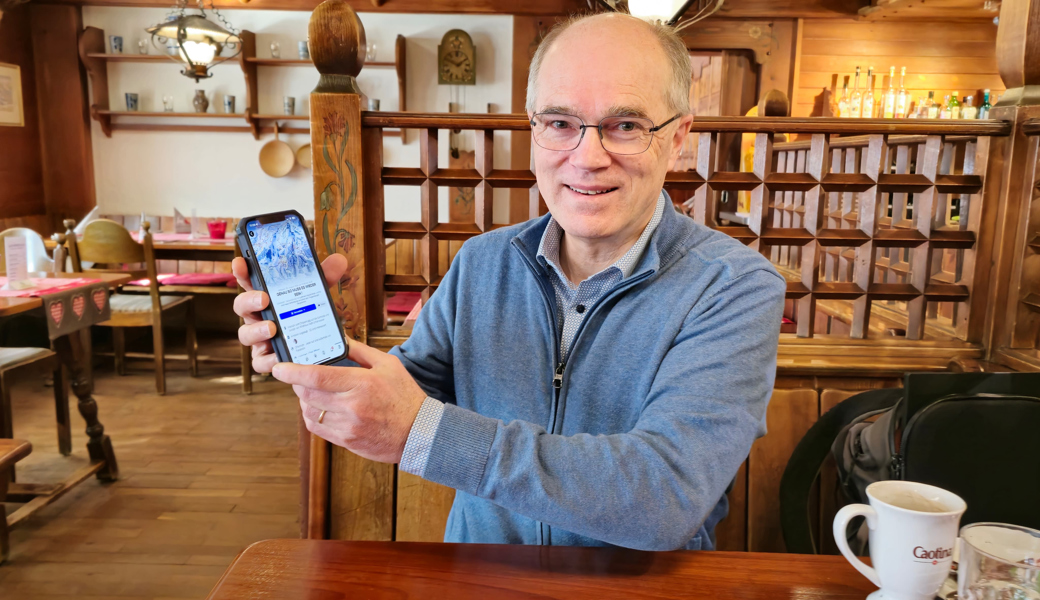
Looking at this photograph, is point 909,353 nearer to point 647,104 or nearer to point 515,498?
point 647,104

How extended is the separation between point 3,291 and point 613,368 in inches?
113

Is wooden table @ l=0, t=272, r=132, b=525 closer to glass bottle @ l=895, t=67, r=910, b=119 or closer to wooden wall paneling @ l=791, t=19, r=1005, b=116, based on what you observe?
wooden wall paneling @ l=791, t=19, r=1005, b=116

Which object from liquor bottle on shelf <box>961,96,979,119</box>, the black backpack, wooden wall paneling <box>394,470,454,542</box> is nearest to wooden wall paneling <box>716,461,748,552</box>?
the black backpack

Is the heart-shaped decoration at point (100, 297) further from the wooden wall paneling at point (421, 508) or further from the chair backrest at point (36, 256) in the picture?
the wooden wall paneling at point (421, 508)

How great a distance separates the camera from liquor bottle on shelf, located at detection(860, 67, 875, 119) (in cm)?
511

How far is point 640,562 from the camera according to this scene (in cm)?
82

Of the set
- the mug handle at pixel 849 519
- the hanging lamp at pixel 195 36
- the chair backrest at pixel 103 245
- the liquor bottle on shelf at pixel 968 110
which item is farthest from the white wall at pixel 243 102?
the mug handle at pixel 849 519

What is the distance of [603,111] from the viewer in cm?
103

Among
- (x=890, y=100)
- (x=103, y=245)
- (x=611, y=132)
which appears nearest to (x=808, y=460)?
(x=611, y=132)

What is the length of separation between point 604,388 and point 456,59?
16.5 ft

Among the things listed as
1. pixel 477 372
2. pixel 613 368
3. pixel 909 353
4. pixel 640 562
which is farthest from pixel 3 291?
pixel 909 353

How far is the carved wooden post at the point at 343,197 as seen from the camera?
4.77ft

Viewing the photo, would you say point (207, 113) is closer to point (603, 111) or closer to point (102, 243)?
point (102, 243)

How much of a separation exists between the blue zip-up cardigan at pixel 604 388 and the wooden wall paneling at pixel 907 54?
15.8 ft
